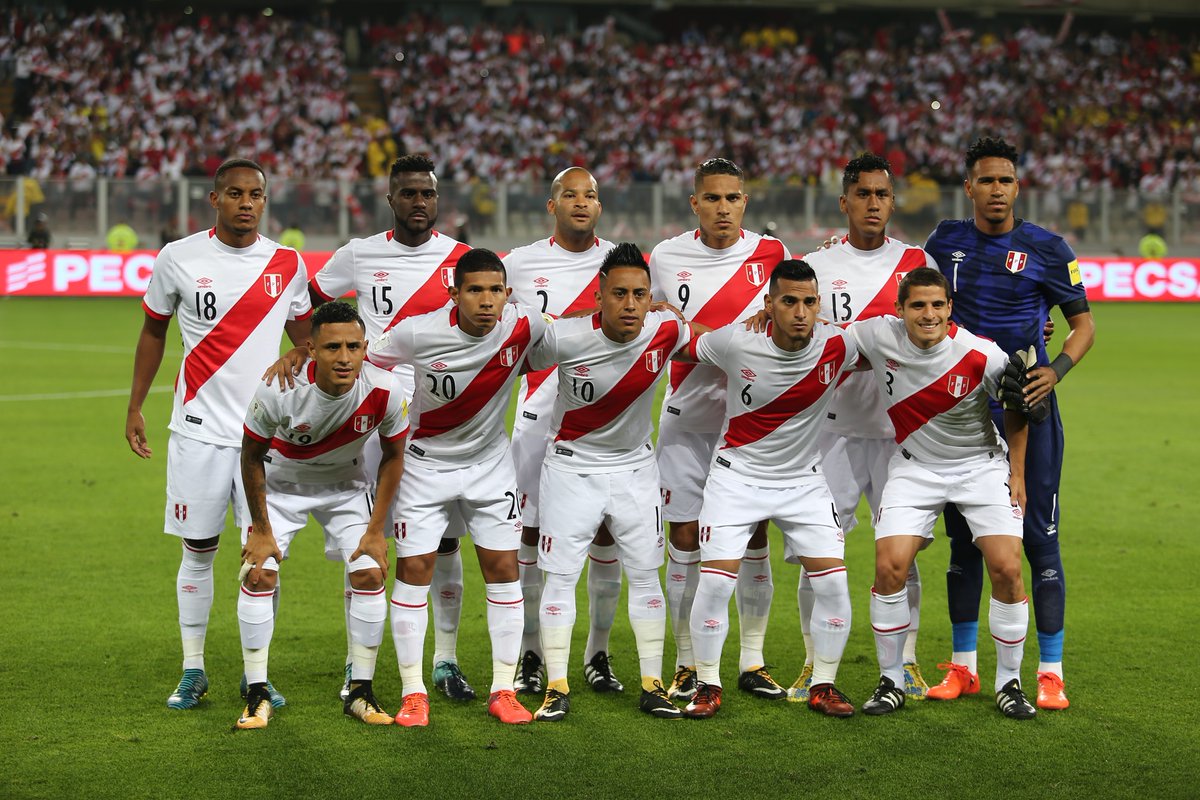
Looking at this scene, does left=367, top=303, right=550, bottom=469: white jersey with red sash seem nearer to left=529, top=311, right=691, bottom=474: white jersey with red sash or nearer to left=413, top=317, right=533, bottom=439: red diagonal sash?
left=413, top=317, right=533, bottom=439: red diagonal sash

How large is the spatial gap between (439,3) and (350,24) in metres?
2.56

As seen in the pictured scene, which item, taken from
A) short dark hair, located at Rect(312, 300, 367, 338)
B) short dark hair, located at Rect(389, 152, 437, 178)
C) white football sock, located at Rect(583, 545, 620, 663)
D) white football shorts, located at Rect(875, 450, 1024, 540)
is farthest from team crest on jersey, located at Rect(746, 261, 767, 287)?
short dark hair, located at Rect(312, 300, 367, 338)

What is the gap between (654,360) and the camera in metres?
6.18

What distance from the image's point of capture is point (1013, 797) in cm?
508

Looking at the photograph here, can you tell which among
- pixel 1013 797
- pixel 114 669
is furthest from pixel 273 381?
pixel 1013 797

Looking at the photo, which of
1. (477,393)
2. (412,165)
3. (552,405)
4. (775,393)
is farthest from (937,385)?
(412,165)

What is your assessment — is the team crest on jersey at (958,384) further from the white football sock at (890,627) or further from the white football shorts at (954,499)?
the white football sock at (890,627)

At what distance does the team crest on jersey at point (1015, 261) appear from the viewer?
624 centimetres

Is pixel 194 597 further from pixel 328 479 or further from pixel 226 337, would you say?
pixel 226 337

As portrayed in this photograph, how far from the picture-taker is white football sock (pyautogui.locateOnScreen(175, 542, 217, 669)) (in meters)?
6.21

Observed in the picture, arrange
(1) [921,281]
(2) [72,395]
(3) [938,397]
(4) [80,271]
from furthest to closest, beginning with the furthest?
(4) [80,271]
(2) [72,395]
(3) [938,397]
(1) [921,281]

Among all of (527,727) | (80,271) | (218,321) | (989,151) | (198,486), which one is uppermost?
(989,151)

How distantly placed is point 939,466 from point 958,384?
0.38 m

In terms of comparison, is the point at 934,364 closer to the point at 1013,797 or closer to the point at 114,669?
the point at 1013,797
